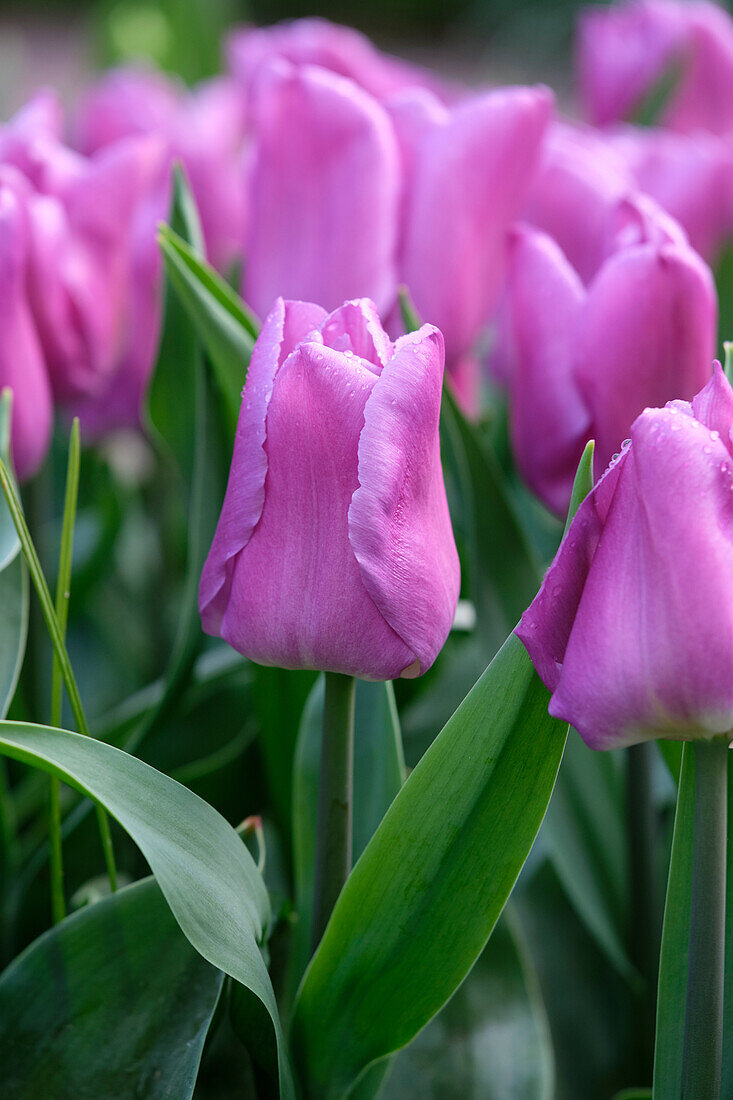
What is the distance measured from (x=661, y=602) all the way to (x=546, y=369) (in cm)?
17

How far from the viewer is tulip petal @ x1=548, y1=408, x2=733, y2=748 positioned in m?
0.21

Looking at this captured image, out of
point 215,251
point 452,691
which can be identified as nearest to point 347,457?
point 452,691

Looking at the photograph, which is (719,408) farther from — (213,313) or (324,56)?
(324,56)

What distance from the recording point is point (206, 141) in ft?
2.04

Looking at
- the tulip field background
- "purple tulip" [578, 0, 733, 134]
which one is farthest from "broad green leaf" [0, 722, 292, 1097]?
"purple tulip" [578, 0, 733, 134]

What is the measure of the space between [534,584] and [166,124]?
0.44 metres

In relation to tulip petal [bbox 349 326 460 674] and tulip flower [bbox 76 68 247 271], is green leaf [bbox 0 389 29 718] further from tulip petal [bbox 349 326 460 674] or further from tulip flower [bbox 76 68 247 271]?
tulip flower [bbox 76 68 247 271]

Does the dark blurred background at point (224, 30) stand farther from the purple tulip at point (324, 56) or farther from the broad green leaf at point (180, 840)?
the broad green leaf at point (180, 840)

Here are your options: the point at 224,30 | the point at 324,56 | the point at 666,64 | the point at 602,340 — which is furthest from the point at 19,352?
the point at 224,30

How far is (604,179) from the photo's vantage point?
47 cm

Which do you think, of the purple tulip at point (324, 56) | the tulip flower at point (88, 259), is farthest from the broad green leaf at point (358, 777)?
the purple tulip at point (324, 56)

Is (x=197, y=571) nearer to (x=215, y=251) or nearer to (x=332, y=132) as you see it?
(x=332, y=132)

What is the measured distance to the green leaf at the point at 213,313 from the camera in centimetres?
34

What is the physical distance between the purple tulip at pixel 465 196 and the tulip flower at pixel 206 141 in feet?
0.55
